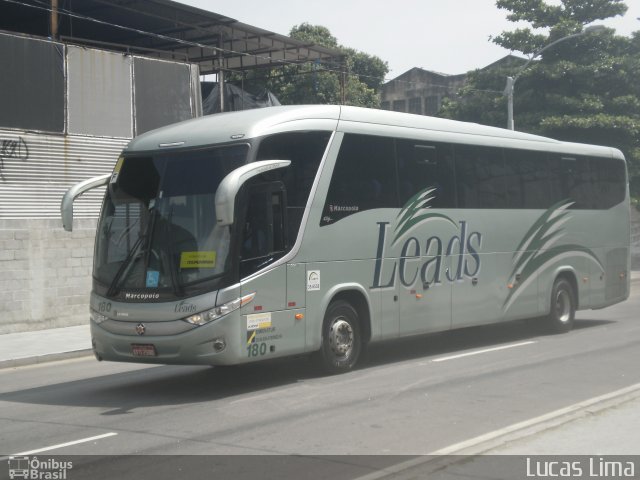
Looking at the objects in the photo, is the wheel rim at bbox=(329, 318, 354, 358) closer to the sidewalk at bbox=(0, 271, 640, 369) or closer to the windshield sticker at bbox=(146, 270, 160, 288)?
the windshield sticker at bbox=(146, 270, 160, 288)

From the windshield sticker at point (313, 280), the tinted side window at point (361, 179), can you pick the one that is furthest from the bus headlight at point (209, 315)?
the tinted side window at point (361, 179)

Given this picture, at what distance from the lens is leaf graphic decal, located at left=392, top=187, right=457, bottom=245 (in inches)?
526

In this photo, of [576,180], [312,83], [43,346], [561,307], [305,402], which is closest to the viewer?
[305,402]

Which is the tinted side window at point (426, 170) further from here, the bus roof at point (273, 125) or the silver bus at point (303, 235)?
the bus roof at point (273, 125)

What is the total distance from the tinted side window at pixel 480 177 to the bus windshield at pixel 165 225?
5109mm

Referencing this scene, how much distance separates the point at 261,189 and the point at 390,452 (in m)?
4.36

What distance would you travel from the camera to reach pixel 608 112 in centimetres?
3628

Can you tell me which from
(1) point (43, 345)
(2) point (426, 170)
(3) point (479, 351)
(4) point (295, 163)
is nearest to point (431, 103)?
(1) point (43, 345)

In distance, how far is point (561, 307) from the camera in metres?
17.5

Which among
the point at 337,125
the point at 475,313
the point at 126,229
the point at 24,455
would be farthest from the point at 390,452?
the point at 475,313

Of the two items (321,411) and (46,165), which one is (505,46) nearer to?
(46,165)

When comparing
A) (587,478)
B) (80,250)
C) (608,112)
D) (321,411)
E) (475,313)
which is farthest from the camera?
(608,112)

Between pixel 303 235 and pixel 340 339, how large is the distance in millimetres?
1686

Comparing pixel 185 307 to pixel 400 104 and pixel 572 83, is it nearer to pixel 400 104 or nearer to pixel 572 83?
pixel 572 83
